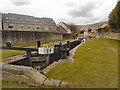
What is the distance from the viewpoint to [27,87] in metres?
3.17

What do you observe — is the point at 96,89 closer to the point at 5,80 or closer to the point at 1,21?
the point at 5,80

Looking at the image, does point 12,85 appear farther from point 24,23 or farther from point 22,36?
point 24,23

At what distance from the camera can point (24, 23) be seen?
34594mm

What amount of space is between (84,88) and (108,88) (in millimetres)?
814

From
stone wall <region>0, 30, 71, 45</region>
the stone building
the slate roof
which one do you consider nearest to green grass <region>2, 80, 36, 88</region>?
stone wall <region>0, 30, 71, 45</region>

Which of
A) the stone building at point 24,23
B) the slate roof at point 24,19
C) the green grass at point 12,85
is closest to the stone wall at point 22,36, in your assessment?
the green grass at point 12,85

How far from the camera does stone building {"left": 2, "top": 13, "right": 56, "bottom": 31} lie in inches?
1225

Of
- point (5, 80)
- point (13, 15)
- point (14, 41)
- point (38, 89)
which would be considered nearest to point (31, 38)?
point (14, 41)

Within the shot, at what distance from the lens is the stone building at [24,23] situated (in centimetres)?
3111

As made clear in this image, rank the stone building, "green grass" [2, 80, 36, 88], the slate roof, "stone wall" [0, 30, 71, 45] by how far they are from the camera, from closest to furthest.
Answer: "green grass" [2, 80, 36, 88] < "stone wall" [0, 30, 71, 45] < the stone building < the slate roof

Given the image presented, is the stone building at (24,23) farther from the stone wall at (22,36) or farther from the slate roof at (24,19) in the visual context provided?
the stone wall at (22,36)

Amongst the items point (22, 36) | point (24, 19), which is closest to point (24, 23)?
point (24, 19)

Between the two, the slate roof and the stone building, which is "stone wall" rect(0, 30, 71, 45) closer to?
the stone building

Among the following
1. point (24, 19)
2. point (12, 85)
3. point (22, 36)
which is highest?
point (24, 19)
